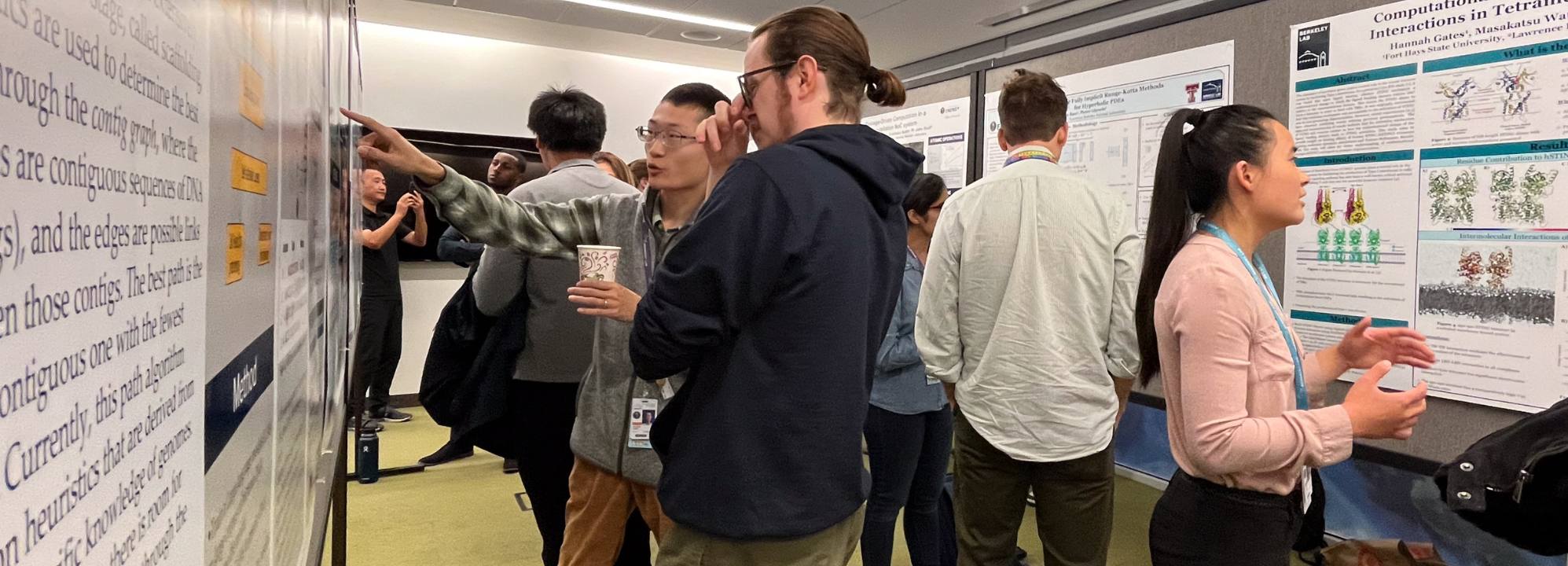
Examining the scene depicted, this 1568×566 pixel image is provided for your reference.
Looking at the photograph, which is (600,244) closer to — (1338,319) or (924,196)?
(924,196)

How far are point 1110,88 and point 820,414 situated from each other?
221 centimetres

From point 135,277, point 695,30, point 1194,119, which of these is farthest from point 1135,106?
point 695,30

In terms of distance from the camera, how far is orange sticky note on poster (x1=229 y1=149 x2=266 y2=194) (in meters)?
0.44

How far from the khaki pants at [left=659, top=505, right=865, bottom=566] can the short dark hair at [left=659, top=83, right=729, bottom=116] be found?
0.89 meters

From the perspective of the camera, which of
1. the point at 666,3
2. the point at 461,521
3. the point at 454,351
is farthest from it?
the point at 666,3

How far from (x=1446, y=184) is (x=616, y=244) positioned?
1963mm

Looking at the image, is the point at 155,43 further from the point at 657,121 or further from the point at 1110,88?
the point at 1110,88

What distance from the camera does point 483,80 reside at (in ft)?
19.3

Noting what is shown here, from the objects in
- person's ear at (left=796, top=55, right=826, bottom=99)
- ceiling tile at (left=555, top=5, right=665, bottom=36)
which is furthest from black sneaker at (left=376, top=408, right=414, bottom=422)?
person's ear at (left=796, top=55, right=826, bottom=99)

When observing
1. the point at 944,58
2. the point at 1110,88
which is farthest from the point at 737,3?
the point at 1110,88

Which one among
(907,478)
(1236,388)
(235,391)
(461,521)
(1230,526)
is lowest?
(461,521)

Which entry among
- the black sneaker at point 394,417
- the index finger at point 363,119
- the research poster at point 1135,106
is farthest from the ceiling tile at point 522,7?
the index finger at point 363,119

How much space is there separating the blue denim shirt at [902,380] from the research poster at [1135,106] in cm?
83

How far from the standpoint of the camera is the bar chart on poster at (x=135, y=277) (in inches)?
8.0
